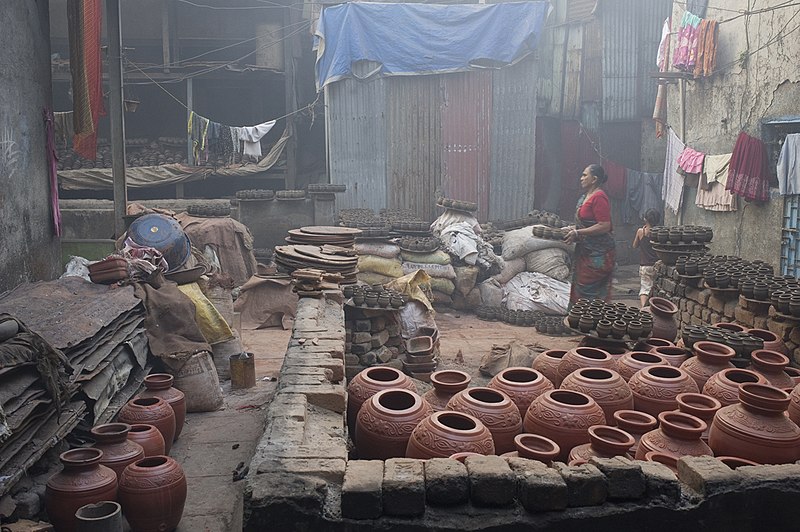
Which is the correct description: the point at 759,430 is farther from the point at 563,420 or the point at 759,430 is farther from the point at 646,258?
the point at 646,258

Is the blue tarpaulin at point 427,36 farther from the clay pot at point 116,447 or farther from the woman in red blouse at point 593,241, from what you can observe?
the clay pot at point 116,447

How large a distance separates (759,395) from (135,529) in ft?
12.1

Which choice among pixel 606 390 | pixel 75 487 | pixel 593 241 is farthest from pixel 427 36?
pixel 75 487

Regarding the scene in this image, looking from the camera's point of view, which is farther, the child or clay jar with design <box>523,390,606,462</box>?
the child

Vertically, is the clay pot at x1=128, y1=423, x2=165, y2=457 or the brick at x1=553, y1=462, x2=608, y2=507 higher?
the brick at x1=553, y1=462, x2=608, y2=507

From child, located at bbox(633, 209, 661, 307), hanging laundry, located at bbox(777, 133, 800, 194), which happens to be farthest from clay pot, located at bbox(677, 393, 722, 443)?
hanging laundry, located at bbox(777, 133, 800, 194)

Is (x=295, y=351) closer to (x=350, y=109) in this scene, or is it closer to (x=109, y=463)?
(x=109, y=463)

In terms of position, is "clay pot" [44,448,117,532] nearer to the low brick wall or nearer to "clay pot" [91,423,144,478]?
"clay pot" [91,423,144,478]

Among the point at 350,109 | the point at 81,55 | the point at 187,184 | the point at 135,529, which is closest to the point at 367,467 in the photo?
the point at 135,529

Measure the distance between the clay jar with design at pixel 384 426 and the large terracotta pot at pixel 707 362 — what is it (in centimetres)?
201

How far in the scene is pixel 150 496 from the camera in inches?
160

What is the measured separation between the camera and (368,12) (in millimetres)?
13102

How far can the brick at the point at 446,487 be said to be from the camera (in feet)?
9.48

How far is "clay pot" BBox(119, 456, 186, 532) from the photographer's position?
407cm
